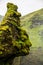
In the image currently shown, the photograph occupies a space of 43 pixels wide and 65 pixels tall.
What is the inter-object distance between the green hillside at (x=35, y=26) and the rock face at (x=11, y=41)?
189 inches

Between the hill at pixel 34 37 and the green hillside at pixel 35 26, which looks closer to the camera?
the hill at pixel 34 37

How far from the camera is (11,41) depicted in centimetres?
914

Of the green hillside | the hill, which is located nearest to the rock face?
the hill

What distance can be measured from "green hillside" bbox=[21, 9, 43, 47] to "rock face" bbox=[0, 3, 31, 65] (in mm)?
4804

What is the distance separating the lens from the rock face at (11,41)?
8938mm

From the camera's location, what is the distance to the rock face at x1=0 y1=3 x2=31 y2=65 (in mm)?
8938

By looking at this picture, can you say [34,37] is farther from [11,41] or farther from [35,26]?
[11,41]

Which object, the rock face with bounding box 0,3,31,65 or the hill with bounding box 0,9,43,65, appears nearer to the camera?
the rock face with bounding box 0,3,31,65

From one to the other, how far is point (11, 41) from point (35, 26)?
814 cm

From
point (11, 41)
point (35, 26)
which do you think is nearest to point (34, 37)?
point (35, 26)

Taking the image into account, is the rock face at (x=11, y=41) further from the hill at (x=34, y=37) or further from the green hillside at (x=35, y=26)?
the green hillside at (x=35, y=26)

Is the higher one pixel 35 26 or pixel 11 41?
pixel 11 41

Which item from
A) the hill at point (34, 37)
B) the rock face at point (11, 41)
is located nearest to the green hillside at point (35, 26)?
the hill at point (34, 37)

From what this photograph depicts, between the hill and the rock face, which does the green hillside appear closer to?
the hill
